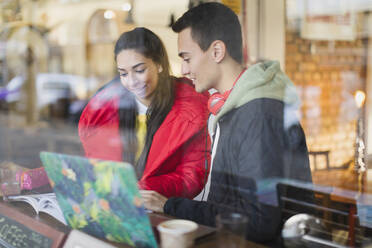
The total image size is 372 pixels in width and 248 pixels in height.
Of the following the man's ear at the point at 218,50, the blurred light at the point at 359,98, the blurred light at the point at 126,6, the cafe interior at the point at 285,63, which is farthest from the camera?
the blurred light at the point at 359,98

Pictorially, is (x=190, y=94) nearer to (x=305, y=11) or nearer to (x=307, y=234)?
(x=307, y=234)

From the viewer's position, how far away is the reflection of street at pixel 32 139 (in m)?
1.90

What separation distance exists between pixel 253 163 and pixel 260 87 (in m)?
0.24

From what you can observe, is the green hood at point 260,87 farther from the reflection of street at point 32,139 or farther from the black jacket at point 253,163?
the reflection of street at point 32,139

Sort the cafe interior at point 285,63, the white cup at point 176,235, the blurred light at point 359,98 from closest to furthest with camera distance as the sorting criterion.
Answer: the white cup at point 176,235 < the cafe interior at point 285,63 < the blurred light at point 359,98

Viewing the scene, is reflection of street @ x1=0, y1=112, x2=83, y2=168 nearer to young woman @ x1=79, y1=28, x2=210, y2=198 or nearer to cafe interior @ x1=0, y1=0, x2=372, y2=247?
cafe interior @ x1=0, y1=0, x2=372, y2=247

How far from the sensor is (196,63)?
4.81ft

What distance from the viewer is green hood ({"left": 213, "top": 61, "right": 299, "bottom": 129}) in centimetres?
132

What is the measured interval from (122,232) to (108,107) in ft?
2.13

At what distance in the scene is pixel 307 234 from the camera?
1.30m

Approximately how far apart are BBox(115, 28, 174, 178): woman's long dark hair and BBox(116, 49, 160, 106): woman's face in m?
0.02

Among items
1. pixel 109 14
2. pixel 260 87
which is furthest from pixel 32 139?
pixel 260 87

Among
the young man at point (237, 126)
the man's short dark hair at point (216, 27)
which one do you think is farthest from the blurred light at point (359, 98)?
the man's short dark hair at point (216, 27)

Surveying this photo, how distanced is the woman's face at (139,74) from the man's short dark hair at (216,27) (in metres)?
0.20
